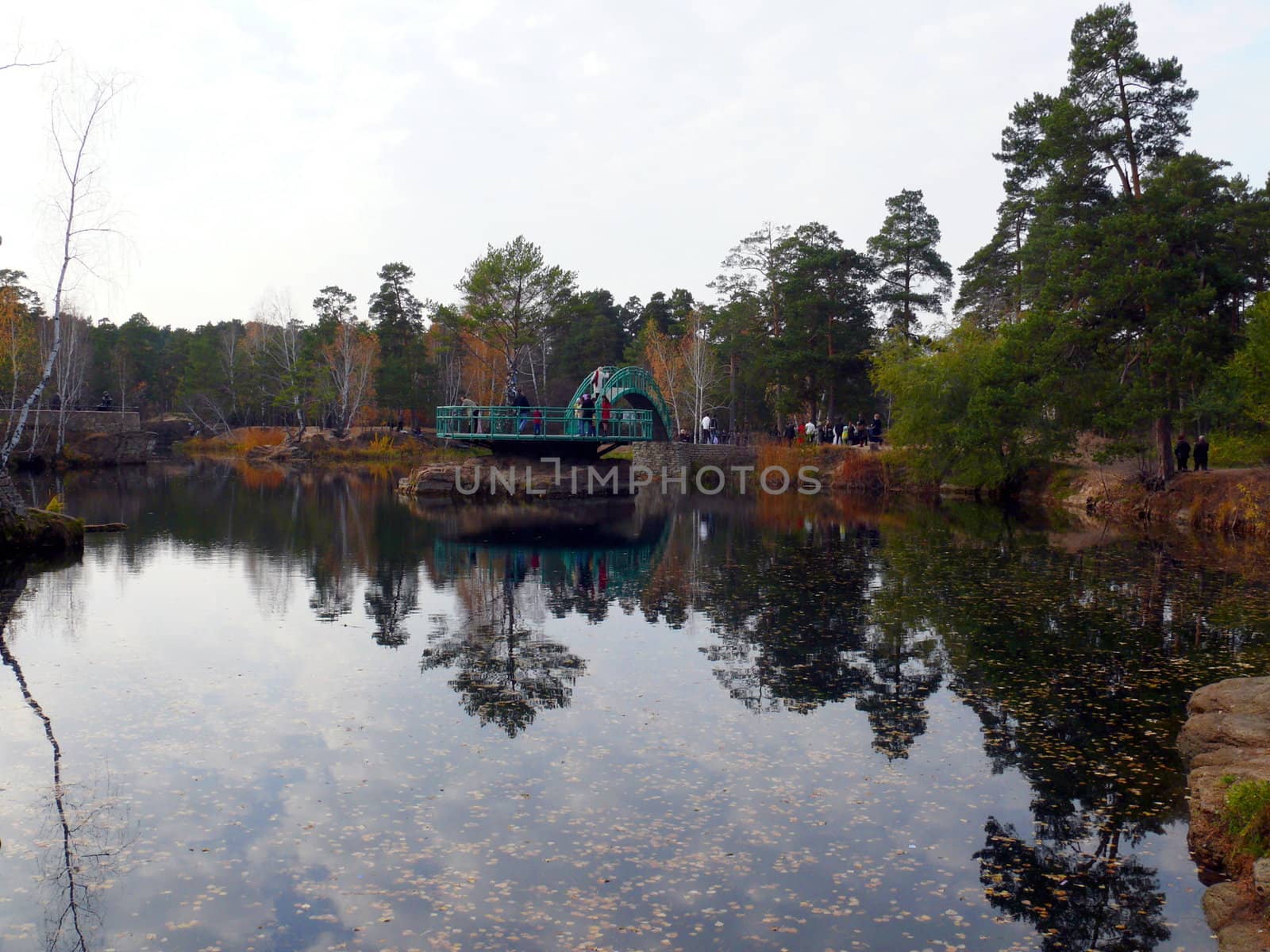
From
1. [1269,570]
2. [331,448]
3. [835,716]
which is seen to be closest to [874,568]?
[1269,570]

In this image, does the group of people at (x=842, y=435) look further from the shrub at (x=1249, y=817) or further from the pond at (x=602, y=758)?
the shrub at (x=1249, y=817)

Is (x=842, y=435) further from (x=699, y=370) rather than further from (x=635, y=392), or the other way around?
(x=699, y=370)

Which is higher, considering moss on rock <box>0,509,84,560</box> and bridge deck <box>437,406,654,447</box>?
bridge deck <box>437,406,654,447</box>

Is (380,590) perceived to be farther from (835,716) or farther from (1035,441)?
(1035,441)

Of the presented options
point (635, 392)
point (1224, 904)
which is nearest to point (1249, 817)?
point (1224, 904)

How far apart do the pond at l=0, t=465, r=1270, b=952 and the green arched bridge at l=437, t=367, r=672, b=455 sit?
19938 millimetres

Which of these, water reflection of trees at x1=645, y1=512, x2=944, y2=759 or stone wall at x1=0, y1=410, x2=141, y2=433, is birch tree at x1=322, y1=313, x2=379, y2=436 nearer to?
stone wall at x1=0, y1=410, x2=141, y2=433

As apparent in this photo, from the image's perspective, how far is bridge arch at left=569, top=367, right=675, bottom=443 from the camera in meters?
43.2

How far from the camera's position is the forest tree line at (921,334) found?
29438 mm

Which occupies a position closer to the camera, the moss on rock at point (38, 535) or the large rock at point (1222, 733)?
the large rock at point (1222, 733)

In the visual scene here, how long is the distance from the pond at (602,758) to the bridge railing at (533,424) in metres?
19.6

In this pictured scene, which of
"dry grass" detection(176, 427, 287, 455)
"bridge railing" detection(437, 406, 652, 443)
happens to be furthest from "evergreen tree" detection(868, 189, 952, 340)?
"dry grass" detection(176, 427, 287, 455)

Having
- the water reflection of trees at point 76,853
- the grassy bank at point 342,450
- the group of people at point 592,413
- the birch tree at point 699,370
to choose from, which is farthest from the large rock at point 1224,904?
the grassy bank at point 342,450

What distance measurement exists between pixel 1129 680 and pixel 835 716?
3850 millimetres
